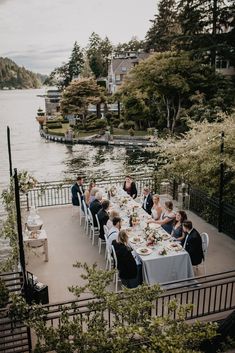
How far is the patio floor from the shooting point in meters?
8.77

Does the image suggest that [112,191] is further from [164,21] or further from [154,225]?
[164,21]

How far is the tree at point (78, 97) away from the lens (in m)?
51.5

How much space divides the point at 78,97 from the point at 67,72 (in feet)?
134

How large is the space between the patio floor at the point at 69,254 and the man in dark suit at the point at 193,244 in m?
0.84

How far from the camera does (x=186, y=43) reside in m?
39.7

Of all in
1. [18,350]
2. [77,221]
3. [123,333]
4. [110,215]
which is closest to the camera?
[123,333]

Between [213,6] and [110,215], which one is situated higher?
[213,6]

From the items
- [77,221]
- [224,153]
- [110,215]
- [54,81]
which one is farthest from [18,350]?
[54,81]

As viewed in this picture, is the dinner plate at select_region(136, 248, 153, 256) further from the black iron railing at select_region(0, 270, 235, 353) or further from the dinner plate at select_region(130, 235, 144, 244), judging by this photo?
the black iron railing at select_region(0, 270, 235, 353)

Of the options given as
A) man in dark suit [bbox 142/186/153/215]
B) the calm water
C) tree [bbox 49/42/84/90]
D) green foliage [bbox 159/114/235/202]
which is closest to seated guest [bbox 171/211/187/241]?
green foliage [bbox 159/114/235/202]

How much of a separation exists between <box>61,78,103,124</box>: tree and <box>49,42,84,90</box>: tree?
1485 inches

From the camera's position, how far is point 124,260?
25.5 feet

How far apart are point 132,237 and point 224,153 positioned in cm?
442

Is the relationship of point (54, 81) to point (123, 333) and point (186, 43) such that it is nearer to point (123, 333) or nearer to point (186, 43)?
point (186, 43)
